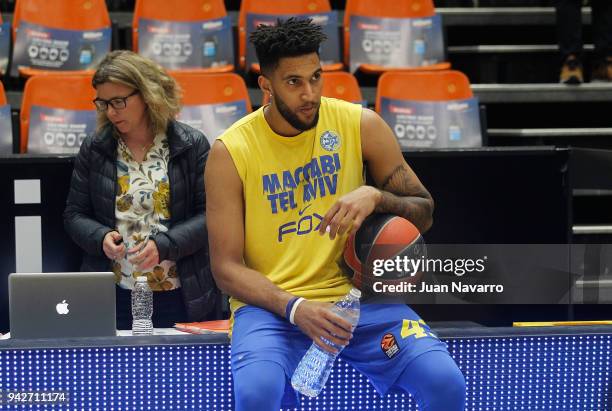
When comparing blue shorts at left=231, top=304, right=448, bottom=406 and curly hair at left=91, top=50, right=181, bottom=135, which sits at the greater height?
curly hair at left=91, top=50, right=181, bottom=135

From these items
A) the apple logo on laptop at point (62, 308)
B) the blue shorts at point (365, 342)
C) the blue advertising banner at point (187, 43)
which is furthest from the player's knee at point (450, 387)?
the blue advertising banner at point (187, 43)

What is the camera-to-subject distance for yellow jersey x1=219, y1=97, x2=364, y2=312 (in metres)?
3.23

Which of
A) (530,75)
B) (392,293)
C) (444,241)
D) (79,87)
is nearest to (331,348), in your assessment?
(392,293)

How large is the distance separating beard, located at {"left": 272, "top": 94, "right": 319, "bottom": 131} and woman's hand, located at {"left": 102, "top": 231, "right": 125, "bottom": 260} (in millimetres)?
987

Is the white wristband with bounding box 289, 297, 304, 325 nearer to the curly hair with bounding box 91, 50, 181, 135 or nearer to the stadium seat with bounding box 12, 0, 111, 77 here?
the curly hair with bounding box 91, 50, 181, 135

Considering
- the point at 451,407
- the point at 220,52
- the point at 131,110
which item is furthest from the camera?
the point at 220,52

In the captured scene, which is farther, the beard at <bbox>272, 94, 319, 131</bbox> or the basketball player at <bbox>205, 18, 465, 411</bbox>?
the beard at <bbox>272, 94, 319, 131</bbox>

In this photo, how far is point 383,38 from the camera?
21.9 ft

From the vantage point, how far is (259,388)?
2.89 metres

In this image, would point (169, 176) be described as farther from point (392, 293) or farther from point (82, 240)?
point (392, 293)

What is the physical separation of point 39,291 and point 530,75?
4.90 metres

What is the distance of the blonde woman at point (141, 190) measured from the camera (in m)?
3.97

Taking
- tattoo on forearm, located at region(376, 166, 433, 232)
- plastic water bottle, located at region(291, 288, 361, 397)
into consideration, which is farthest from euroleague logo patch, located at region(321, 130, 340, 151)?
plastic water bottle, located at region(291, 288, 361, 397)

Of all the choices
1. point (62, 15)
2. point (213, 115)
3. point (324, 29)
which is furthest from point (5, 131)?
point (324, 29)
